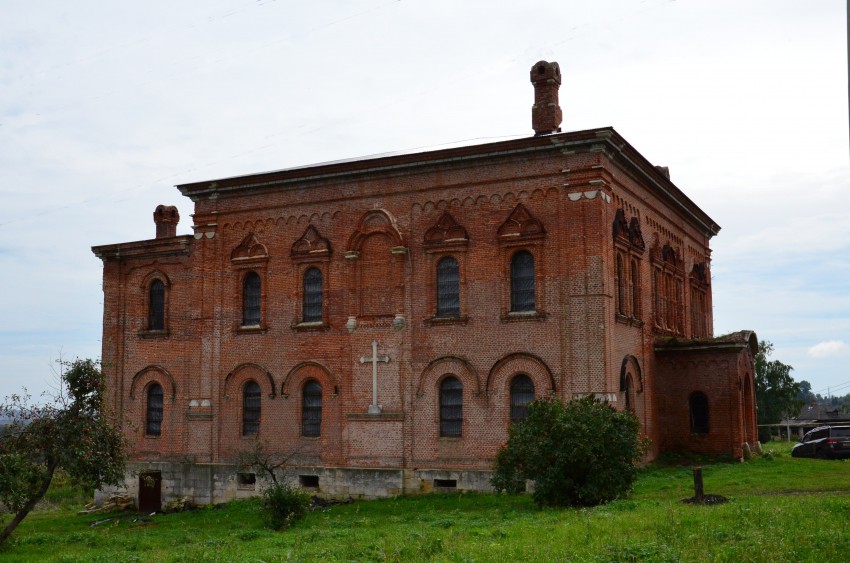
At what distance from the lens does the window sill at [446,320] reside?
1037 inches

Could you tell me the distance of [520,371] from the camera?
25.5m

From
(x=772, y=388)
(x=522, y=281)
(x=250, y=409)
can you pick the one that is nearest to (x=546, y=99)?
(x=522, y=281)

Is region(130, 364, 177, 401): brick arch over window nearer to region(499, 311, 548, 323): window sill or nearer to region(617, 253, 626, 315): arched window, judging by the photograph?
region(499, 311, 548, 323): window sill

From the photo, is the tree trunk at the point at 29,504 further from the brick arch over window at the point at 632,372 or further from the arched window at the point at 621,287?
the arched window at the point at 621,287

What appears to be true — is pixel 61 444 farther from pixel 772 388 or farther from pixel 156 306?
pixel 772 388

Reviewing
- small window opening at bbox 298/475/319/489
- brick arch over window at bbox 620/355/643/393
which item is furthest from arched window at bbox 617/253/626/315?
small window opening at bbox 298/475/319/489

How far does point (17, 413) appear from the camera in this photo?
874 inches

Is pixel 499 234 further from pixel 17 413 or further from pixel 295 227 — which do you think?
pixel 17 413

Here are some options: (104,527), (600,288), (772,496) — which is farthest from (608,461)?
(104,527)

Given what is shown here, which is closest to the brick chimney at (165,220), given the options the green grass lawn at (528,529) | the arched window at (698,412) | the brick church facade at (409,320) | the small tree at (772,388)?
the brick church facade at (409,320)

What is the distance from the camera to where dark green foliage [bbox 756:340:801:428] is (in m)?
54.8

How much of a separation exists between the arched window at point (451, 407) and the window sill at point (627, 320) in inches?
188

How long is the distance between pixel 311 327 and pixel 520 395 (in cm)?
696

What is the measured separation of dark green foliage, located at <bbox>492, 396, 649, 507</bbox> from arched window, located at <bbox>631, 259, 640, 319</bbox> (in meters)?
7.41
